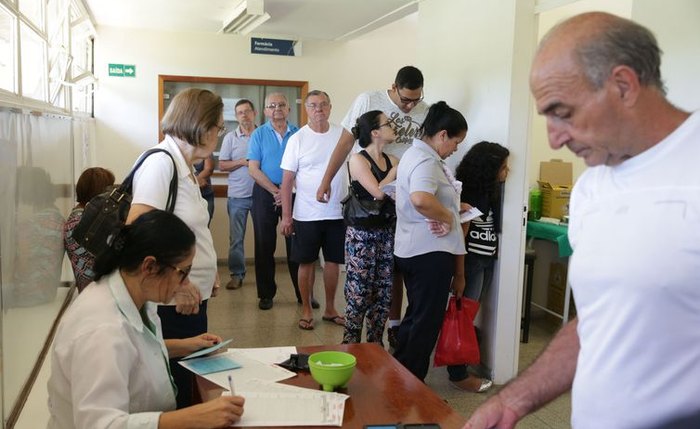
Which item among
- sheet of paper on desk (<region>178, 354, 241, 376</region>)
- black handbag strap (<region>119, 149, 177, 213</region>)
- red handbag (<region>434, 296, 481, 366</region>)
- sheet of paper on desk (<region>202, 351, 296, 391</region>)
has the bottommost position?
red handbag (<region>434, 296, 481, 366</region>)

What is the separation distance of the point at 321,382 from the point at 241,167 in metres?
4.34

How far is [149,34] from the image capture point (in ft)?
21.1

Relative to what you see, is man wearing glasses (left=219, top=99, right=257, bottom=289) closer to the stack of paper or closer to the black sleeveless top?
the black sleeveless top

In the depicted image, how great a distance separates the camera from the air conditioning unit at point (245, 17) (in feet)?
15.7

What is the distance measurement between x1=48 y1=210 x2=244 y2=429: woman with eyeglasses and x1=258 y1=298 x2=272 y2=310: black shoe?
11.0 ft

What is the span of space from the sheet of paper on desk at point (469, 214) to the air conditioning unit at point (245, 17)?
8.34 feet

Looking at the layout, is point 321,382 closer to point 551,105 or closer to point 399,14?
point 551,105

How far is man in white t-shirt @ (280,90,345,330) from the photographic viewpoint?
14.4ft

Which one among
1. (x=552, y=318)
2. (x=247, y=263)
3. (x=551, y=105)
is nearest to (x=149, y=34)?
(x=247, y=263)

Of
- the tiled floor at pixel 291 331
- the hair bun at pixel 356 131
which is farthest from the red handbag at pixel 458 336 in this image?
the hair bun at pixel 356 131

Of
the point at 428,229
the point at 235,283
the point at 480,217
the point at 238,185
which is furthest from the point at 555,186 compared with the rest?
the point at 235,283

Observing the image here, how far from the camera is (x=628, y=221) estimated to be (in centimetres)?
99

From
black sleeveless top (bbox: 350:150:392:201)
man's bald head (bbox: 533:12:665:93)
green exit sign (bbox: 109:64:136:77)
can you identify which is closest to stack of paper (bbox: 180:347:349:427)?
man's bald head (bbox: 533:12:665:93)

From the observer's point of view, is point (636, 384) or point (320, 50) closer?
point (636, 384)
